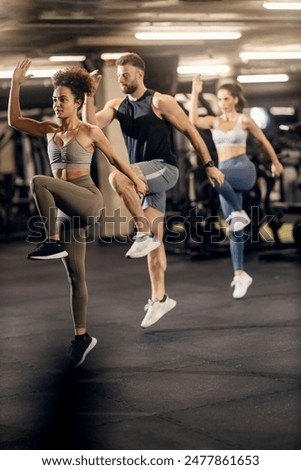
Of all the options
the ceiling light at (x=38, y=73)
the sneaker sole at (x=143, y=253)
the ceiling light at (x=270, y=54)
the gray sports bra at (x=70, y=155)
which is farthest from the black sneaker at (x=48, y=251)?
the ceiling light at (x=38, y=73)

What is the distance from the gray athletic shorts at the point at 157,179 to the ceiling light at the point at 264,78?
9744 millimetres

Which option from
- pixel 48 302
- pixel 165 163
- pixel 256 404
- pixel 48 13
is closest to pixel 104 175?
pixel 48 13

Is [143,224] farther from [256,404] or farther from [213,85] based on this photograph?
[213,85]

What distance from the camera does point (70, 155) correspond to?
3938 millimetres

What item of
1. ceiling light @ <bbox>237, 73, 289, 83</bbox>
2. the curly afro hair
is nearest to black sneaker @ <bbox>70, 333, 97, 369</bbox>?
the curly afro hair

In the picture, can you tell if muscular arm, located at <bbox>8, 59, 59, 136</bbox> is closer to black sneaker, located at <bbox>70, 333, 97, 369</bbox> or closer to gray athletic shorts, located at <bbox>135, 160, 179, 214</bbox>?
gray athletic shorts, located at <bbox>135, 160, 179, 214</bbox>

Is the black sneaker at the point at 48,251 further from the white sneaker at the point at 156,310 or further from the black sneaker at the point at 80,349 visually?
the white sneaker at the point at 156,310

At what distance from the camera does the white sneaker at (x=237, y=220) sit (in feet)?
18.9

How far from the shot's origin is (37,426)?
3168 mm

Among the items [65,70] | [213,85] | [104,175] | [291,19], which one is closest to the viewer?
[65,70]

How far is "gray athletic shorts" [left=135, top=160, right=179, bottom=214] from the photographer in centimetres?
453

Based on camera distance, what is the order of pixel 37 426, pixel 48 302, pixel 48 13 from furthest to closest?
pixel 48 13 → pixel 48 302 → pixel 37 426

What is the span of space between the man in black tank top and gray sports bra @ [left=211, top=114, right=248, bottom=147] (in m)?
1.22

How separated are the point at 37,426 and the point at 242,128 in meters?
3.25
